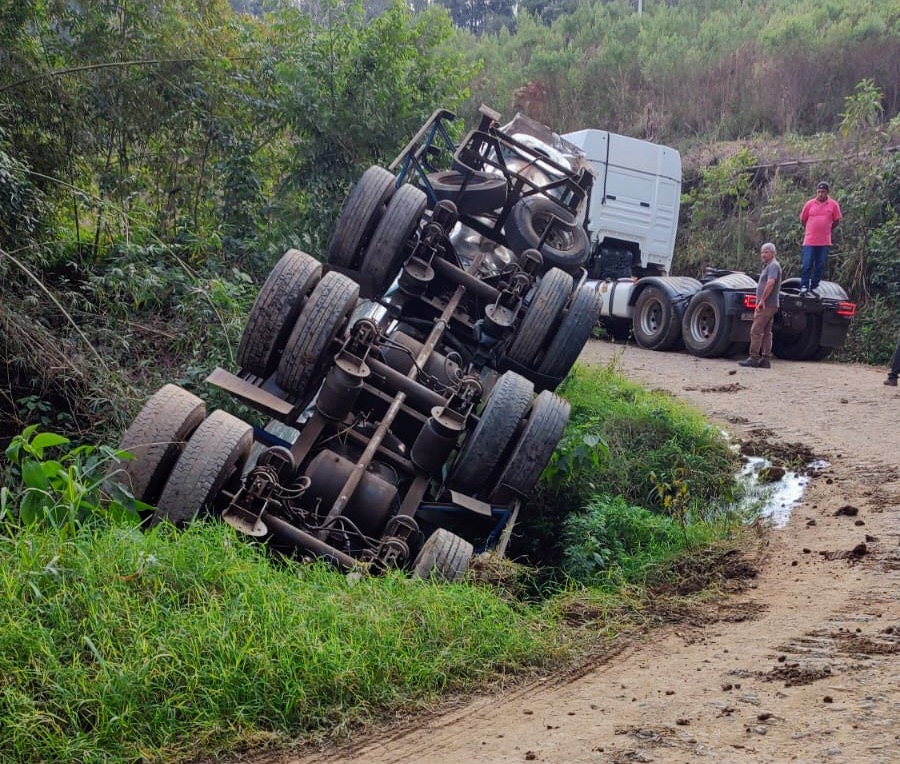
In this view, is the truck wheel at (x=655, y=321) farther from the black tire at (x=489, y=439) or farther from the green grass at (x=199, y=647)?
the green grass at (x=199, y=647)

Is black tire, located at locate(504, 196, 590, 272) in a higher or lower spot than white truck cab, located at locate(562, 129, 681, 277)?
lower

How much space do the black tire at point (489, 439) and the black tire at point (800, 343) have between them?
765cm

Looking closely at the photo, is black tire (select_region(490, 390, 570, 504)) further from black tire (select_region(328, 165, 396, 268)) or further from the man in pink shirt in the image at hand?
the man in pink shirt

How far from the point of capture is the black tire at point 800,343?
12523 mm

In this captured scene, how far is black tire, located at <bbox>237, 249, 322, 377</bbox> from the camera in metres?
6.17

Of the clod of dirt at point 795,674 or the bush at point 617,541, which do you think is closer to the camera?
the clod of dirt at point 795,674

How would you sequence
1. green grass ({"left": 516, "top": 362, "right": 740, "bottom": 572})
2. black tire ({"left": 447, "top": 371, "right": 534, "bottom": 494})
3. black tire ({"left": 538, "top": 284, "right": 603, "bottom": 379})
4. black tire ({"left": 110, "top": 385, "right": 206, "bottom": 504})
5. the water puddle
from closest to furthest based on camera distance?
black tire ({"left": 110, "top": 385, "right": 206, "bottom": 504}), black tire ({"left": 447, "top": 371, "right": 534, "bottom": 494}), green grass ({"left": 516, "top": 362, "right": 740, "bottom": 572}), the water puddle, black tire ({"left": 538, "top": 284, "right": 603, "bottom": 379})

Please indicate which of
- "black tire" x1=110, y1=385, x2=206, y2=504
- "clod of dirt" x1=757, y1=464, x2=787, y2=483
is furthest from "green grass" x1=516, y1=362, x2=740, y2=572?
"black tire" x1=110, y1=385, x2=206, y2=504

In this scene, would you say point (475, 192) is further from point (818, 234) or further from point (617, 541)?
point (818, 234)

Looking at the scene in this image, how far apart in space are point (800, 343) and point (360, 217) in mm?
7540

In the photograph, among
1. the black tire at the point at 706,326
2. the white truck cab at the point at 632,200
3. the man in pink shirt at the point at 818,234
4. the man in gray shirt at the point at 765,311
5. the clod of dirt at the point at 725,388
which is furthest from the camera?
the white truck cab at the point at 632,200

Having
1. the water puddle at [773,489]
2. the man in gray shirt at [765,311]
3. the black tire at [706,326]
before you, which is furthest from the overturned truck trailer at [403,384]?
the black tire at [706,326]

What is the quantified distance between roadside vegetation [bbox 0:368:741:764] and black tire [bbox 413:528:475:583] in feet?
0.41

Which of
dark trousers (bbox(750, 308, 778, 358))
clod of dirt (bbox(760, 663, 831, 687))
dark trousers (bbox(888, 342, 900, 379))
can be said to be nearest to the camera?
clod of dirt (bbox(760, 663, 831, 687))
